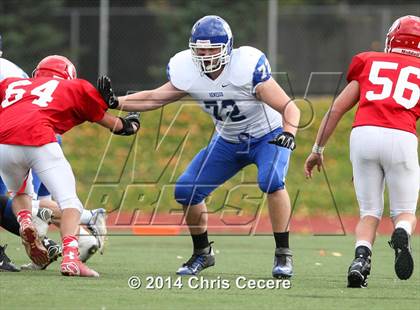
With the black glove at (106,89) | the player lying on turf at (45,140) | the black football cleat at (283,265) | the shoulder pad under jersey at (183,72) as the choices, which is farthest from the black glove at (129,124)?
the black football cleat at (283,265)

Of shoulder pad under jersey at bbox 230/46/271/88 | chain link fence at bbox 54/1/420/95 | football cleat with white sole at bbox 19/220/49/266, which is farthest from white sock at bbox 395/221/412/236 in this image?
chain link fence at bbox 54/1/420/95

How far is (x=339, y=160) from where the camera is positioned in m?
15.5

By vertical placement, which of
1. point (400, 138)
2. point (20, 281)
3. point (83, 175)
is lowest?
point (83, 175)

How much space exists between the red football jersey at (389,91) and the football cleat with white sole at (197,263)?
157cm

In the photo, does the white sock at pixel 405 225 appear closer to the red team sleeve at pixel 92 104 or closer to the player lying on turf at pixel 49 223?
the red team sleeve at pixel 92 104

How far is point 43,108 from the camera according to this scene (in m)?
6.52

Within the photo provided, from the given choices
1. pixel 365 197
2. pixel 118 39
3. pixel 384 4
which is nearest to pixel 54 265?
pixel 365 197

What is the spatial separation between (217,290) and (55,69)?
2100 mm

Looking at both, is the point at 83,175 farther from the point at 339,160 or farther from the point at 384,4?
the point at 384,4

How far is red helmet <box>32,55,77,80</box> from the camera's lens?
279 inches

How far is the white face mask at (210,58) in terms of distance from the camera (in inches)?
269

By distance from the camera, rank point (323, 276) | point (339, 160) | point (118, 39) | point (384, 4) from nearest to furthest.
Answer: point (323, 276), point (339, 160), point (118, 39), point (384, 4)

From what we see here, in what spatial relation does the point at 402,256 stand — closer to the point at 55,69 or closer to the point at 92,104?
the point at 92,104

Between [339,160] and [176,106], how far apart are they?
2733mm
